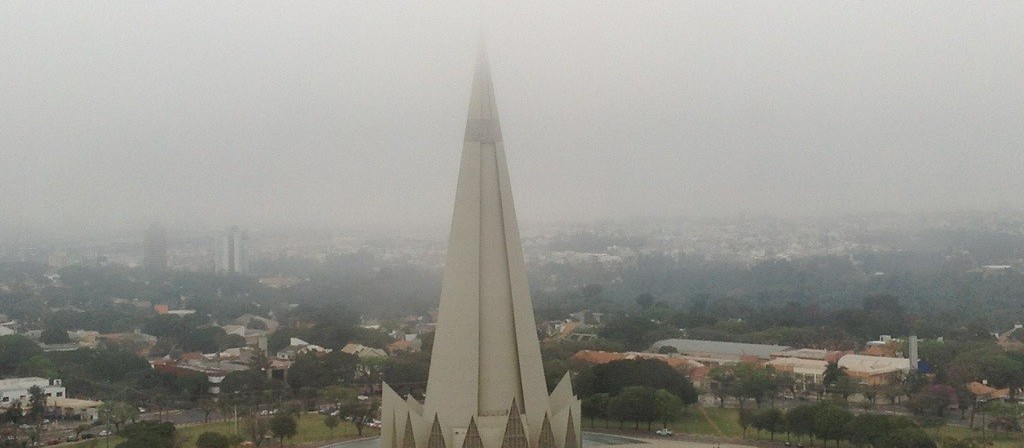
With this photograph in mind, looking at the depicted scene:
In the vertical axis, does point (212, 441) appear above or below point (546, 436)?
below

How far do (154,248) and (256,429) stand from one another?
28197mm

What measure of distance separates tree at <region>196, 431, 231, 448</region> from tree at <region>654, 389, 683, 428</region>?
19.1 ft

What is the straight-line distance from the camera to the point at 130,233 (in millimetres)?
40781

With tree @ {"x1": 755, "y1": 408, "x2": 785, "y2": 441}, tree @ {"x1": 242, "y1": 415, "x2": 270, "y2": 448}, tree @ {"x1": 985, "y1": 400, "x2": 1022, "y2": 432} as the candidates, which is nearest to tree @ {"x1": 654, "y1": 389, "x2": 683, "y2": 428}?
tree @ {"x1": 755, "y1": 408, "x2": 785, "y2": 441}

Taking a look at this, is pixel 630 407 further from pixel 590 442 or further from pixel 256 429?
pixel 256 429

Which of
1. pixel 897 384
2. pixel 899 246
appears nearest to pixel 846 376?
pixel 897 384

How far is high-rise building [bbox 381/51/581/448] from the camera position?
10766mm

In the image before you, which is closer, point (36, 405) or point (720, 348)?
point (36, 405)

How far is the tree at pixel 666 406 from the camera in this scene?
18591 millimetres

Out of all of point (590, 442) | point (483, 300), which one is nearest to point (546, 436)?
point (483, 300)

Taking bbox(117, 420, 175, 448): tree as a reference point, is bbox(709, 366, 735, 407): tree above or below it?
below

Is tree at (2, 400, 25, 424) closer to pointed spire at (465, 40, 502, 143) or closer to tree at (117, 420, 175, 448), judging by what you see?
tree at (117, 420, 175, 448)

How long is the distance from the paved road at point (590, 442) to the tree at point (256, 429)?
3.16 ft

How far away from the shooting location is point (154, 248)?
4519 cm
